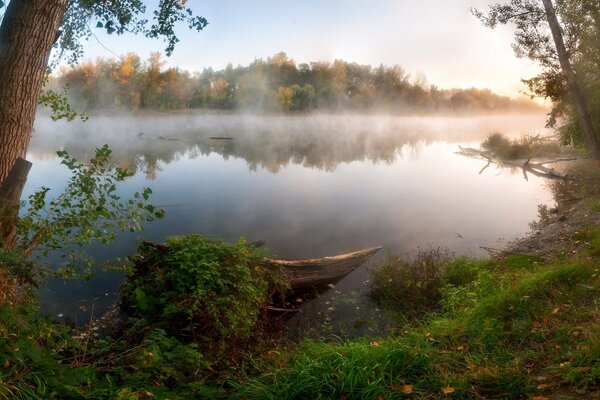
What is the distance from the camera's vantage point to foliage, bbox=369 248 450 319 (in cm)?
767

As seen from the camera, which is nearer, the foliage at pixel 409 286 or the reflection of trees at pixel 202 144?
the foliage at pixel 409 286

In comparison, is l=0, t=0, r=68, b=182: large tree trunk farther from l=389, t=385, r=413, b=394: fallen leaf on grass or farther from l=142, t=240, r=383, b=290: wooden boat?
l=389, t=385, r=413, b=394: fallen leaf on grass

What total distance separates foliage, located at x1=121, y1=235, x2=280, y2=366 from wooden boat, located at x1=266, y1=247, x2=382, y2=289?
0.89 meters

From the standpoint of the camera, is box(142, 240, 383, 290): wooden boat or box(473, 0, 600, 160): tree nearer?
box(142, 240, 383, 290): wooden boat

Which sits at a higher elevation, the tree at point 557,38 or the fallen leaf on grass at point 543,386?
the tree at point 557,38

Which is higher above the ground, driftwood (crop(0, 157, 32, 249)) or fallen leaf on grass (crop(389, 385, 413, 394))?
driftwood (crop(0, 157, 32, 249))

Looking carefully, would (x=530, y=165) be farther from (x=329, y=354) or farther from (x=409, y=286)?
(x=329, y=354)

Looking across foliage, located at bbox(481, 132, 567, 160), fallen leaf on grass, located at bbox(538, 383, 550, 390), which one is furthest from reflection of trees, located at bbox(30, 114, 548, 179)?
fallen leaf on grass, located at bbox(538, 383, 550, 390)

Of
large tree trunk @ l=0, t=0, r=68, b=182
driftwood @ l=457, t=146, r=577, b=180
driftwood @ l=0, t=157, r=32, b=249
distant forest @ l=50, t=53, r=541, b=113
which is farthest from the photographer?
distant forest @ l=50, t=53, r=541, b=113

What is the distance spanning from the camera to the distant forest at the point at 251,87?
68312mm

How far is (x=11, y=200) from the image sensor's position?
4781 millimetres

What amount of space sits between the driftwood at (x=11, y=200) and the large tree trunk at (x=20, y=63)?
119mm

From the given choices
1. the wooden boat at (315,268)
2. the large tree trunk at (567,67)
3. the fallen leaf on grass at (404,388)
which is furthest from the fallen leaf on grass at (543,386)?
the large tree trunk at (567,67)

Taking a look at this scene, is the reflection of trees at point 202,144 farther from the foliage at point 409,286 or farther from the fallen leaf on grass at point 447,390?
the fallen leaf on grass at point 447,390
